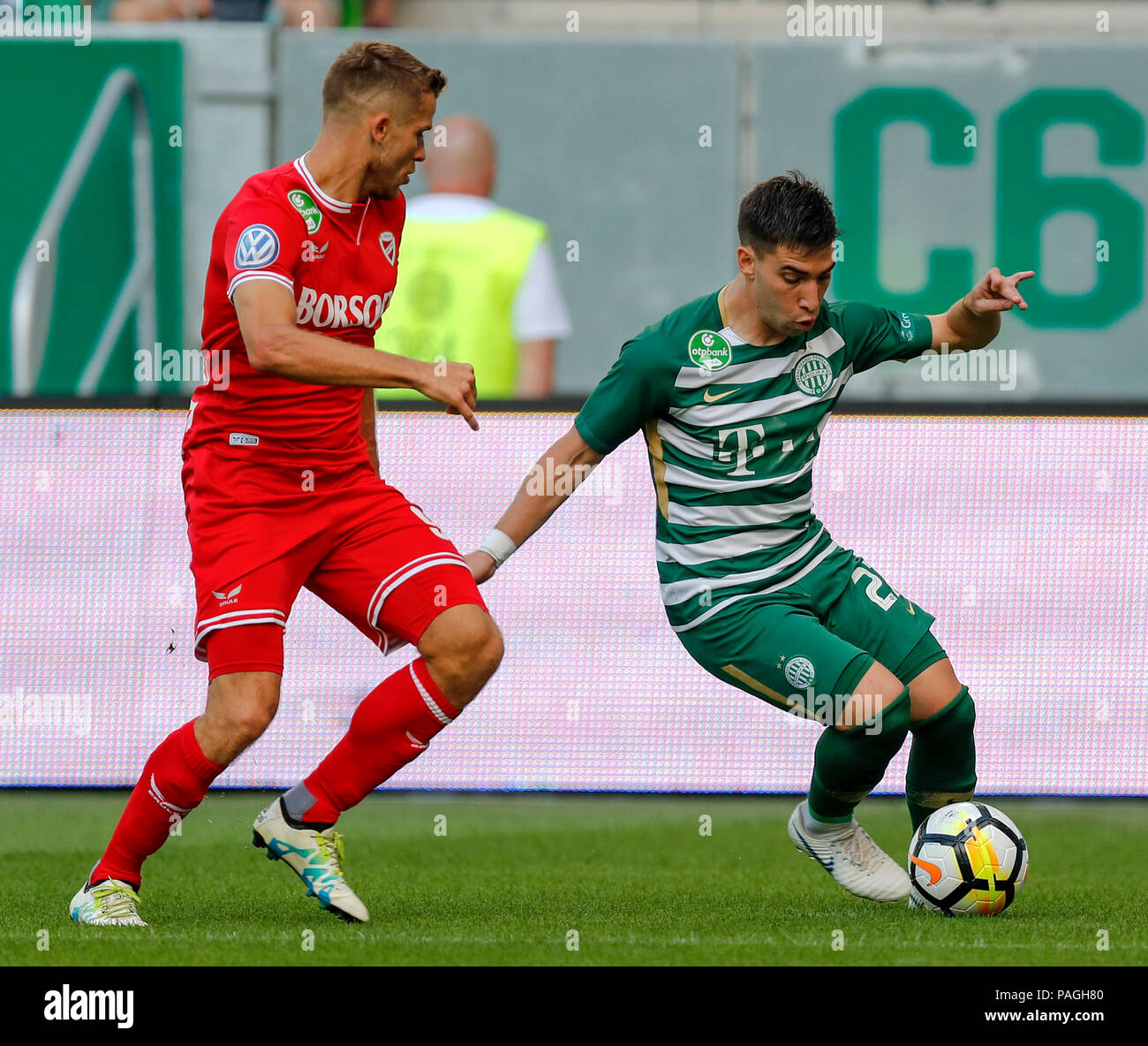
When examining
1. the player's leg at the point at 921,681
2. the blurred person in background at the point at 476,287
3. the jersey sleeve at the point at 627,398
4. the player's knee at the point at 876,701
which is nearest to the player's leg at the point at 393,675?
the jersey sleeve at the point at 627,398

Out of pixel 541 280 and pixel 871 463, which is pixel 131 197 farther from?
pixel 871 463

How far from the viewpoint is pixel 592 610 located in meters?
6.85

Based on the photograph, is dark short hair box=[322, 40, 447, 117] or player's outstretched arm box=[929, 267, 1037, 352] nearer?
dark short hair box=[322, 40, 447, 117]

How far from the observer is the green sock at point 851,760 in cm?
498

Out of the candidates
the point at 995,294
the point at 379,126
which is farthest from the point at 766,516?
the point at 379,126

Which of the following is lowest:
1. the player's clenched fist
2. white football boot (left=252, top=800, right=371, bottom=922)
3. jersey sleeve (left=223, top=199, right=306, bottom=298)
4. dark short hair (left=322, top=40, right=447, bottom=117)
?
white football boot (left=252, top=800, right=371, bottom=922)

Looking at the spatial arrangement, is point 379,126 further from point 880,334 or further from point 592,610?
point 592,610

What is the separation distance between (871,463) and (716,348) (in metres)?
1.74

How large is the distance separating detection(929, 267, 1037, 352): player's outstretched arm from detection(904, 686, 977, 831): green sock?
1.02 meters

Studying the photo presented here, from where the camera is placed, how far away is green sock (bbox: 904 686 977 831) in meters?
5.21

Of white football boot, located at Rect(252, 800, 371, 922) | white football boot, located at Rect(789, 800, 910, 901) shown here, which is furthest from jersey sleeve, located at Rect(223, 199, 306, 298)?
white football boot, located at Rect(789, 800, 910, 901)

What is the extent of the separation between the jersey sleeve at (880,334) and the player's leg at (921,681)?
0.61 meters

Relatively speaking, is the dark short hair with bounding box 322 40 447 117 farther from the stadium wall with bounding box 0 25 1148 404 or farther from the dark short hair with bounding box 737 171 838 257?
the stadium wall with bounding box 0 25 1148 404

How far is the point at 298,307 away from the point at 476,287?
260cm
